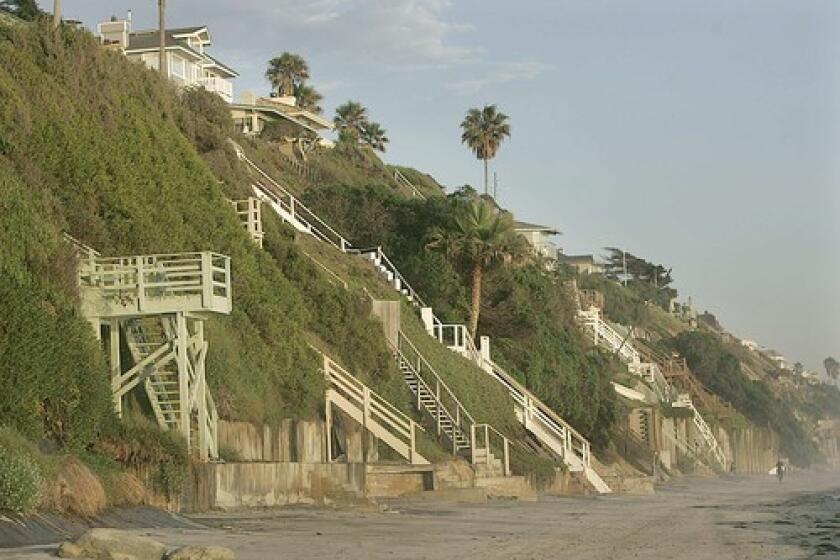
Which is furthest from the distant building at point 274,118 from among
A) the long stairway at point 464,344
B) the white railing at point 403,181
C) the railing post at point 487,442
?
the railing post at point 487,442

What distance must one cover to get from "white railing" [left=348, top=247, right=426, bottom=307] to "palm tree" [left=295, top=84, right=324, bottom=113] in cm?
4747

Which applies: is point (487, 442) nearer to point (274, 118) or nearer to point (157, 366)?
point (157, 366)

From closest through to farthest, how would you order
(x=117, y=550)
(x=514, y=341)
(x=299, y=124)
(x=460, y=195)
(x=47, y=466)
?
1. (x=117, y=550)
2. (x=47, y=466)
3. (x=514, y=341)
4. (x=460, y=195)
5. (x=299, y=124)

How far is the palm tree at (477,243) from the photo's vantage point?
195 feet

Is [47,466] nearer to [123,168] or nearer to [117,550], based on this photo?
[117,550]

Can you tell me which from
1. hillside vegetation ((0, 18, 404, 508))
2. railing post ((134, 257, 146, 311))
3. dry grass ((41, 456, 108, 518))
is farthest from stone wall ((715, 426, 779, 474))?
dry grass ((41, 456, 108, 518))

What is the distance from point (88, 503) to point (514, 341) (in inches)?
1536

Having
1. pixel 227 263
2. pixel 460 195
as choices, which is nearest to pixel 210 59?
pixel 460 195

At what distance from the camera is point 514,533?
25.9 m

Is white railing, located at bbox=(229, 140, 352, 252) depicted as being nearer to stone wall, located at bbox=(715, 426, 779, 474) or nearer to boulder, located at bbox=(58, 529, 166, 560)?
boulder, located at bbox=(58, 529, 166, 560)

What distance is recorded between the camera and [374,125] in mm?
108125

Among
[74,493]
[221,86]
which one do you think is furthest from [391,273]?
[221,86]

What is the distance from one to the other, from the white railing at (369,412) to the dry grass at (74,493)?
46.2ft

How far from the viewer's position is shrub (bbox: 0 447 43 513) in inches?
797
